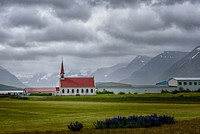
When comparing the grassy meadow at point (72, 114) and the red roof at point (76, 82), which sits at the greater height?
the red roof at point (76, 82)

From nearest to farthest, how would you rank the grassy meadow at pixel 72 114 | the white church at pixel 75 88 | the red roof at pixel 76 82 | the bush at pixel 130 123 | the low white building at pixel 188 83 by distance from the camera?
the bush at pixel 130 123
the grassy meadow at pixel 72 114
the low white building at pixel 188 83
the white church at pixel 75 88
the red roof at pixel 76 82

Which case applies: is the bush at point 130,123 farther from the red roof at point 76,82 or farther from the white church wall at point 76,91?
the red roof at point 76,82

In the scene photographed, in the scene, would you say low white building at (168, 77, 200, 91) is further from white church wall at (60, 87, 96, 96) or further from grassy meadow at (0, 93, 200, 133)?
grassy meadow at (0, 93, 200, 133)

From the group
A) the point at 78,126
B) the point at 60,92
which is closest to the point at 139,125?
the point at 78,126

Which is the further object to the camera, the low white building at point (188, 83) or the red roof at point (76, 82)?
the red roof at point (76, 82)

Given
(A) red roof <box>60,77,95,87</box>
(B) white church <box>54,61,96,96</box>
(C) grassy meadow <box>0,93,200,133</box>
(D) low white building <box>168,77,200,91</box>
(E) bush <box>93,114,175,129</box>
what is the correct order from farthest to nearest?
1. (A) red roof <box>60,77,95,87</box>
2. (B) white church <box>54,61,96,96</box>
3. (D) low white building <box>168,77,200,91</box>
4. (C) grassy meadow <box>0,93,200,133</box>
5. (E) bush <box>93,114,175,129</box>

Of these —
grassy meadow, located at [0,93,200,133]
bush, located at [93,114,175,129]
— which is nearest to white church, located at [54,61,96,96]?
grassy meadow, located at [0,93,200,133]

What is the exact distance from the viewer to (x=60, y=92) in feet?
→ 536

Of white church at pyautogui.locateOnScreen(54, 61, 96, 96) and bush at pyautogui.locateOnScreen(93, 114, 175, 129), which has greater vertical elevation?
white church at pyautogui.locateOnScreen(54, 61, 96, 96)

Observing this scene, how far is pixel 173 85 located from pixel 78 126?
14633cm

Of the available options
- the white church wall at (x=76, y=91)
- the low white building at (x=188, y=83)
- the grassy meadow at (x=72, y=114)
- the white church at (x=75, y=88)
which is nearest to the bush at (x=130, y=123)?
the grassy meadow at (x=72, y=114)

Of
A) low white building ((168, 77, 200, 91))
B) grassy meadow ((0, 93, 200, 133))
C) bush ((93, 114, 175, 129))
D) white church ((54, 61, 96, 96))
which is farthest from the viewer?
white church ((54, 61, 96, 96))

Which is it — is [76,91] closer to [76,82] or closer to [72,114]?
[76,82]

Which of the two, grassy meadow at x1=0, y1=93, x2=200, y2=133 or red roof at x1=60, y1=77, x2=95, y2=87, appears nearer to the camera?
grassy meadow at x1=0, y1=93, x2=200, y2=133
